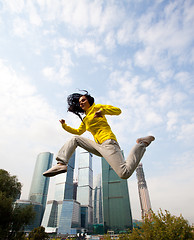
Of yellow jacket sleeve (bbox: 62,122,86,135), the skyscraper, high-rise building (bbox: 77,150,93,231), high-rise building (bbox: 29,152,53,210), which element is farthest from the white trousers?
the skyscraper

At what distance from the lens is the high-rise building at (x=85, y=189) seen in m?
115

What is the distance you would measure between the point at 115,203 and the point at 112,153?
361 feet

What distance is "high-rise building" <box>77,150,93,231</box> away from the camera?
377ft

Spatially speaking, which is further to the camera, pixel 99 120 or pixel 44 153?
pixel 44 153

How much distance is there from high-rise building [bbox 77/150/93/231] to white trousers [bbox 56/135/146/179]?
13280cm

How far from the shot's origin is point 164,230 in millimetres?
12742

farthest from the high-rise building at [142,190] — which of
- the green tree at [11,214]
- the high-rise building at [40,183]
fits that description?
the green tree at [11,214]

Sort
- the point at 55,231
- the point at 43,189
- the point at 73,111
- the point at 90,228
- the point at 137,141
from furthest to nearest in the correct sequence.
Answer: the point at 43,189
the point at 90,228
the point at 55,231
the point at 73,111
the point at 137,141

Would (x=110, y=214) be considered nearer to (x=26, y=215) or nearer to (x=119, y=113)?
(x=26, y=215)

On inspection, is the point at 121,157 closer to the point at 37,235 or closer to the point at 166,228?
the point at 166,228

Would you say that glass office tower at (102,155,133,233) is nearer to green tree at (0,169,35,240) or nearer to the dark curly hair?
green tree at (0,169,35,240)

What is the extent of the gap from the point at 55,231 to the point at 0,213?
105 meters

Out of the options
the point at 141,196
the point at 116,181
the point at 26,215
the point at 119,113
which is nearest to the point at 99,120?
the point at 119,113

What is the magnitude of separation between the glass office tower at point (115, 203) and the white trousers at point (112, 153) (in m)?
107
